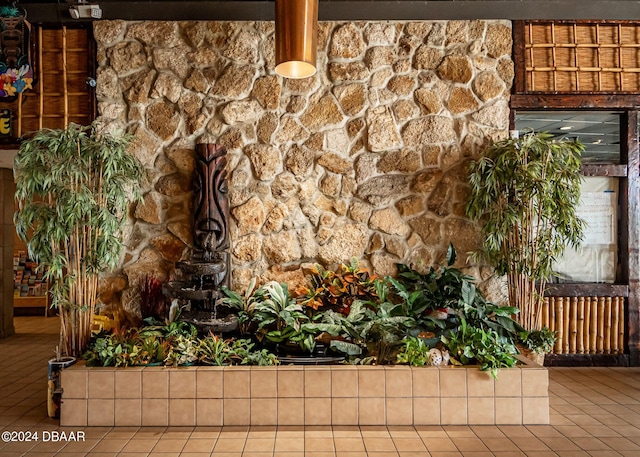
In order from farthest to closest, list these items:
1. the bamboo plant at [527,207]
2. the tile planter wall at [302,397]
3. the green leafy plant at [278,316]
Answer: the bamboo plant at [527,207] → the green leafy plant at [278,316] → the tile planter wall at [302,397]

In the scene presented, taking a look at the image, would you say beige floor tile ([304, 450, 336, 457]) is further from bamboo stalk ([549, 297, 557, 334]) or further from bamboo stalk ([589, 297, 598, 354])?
bamboo stalk ([589, 297, 598, 354])

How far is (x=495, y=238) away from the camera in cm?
425

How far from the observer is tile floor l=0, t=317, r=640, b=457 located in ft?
9.66

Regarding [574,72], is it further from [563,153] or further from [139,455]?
[139,455]

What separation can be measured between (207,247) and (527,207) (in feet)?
9.78

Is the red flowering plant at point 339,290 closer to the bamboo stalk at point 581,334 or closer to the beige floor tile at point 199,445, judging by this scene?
the beige floor tile at point 199,445

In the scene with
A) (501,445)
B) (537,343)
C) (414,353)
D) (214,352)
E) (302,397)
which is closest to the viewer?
(501,445)

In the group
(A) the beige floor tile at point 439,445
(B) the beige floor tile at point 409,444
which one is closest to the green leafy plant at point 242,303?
(B) the beige floor tile at point 409,444

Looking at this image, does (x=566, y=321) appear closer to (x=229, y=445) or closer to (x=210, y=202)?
(x=229, y=445)

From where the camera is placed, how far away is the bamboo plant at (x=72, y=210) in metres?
3.66

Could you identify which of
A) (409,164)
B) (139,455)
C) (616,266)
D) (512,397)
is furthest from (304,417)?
(616,266)

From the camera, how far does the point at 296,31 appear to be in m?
3.44

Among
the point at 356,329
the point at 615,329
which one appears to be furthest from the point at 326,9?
the point at 615,329

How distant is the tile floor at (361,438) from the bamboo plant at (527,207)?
41.6 inches
